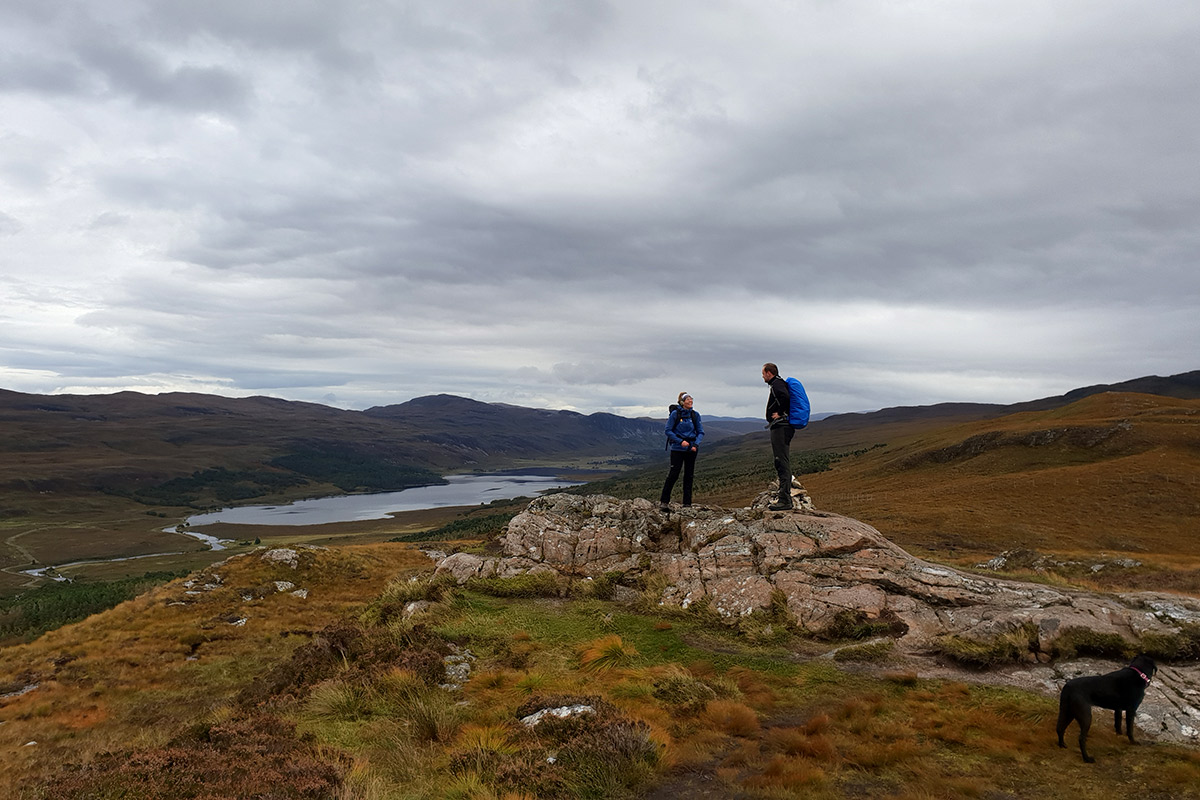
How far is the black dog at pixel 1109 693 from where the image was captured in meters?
7.27

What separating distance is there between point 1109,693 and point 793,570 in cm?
687

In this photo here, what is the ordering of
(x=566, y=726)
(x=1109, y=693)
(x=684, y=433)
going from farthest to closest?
1. (x=684, y=433)
2. (x=566, y=726)
3. (x=1109, y=693)

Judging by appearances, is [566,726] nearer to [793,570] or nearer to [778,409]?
[793,570]

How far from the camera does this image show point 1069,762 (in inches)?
275

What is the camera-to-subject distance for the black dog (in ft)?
23.9

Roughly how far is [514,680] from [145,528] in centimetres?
17561

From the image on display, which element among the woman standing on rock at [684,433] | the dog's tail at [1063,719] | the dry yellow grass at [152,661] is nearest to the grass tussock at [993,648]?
the dog's tail at [1063,719]

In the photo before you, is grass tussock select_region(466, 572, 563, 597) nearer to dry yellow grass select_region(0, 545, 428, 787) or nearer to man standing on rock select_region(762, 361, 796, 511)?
dry yellow grass select_region(0, 545, 428, 787)

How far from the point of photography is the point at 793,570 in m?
14.0

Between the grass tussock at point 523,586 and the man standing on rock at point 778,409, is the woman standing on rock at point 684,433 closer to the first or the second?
the man standing on rock at point 778,409

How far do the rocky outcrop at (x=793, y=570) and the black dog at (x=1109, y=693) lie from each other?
3.25m

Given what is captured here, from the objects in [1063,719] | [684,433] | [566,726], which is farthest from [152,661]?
[1063,719]

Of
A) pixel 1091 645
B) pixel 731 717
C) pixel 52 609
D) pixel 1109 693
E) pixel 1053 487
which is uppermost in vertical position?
pixel 1109 693

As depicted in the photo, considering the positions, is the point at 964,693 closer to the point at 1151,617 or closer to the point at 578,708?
the point at 1151,617
